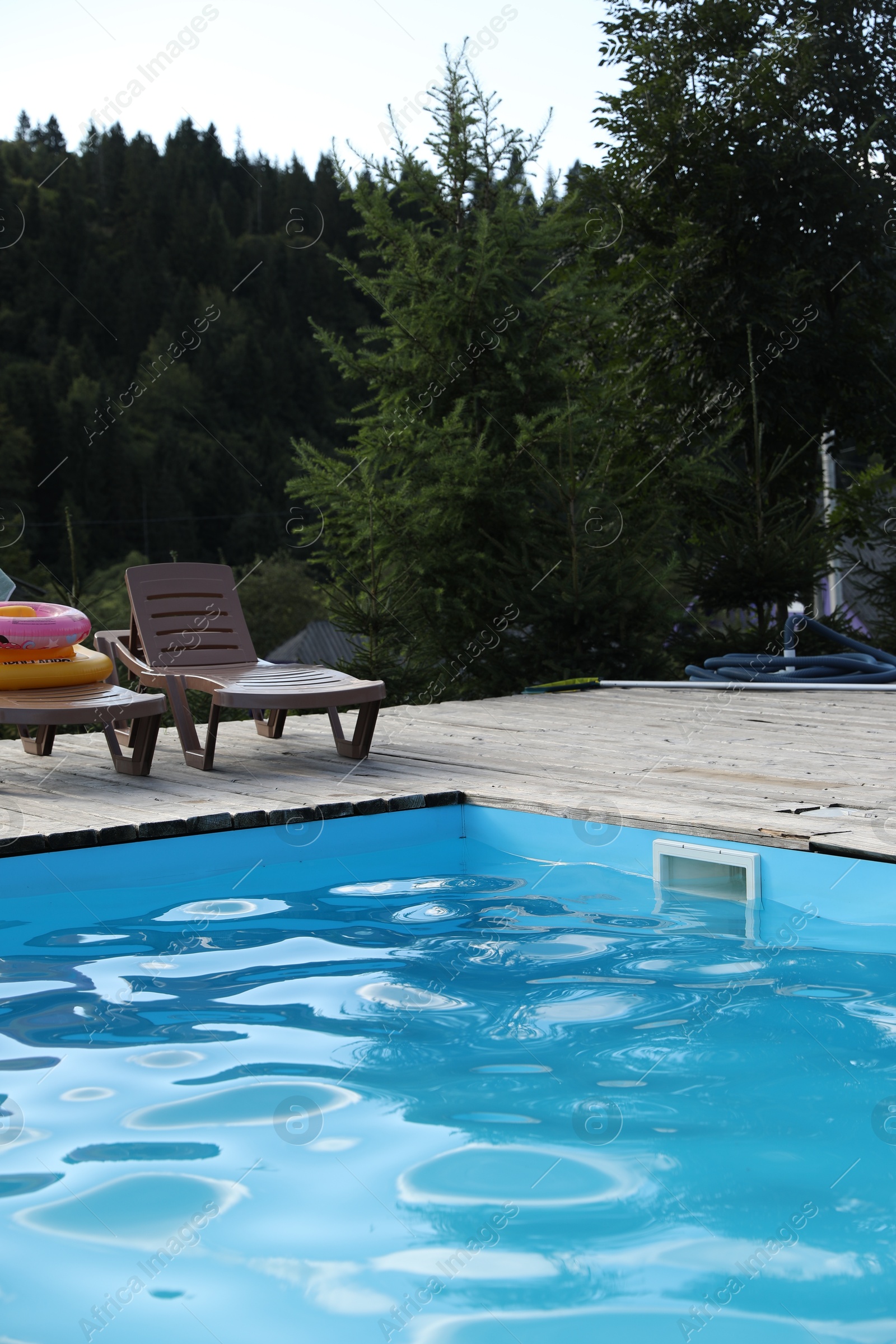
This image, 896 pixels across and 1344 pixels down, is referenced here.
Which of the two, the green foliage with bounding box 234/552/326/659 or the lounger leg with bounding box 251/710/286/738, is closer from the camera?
the lounger leg with bounding box 251/710/286/738

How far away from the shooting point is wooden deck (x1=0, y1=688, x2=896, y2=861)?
4.68 metres

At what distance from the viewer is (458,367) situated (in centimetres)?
1011

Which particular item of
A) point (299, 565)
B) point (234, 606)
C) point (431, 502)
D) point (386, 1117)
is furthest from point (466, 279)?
point (299, 565)

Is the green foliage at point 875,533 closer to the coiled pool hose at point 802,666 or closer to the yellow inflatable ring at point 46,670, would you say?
the coiled pool hose at point 802,666

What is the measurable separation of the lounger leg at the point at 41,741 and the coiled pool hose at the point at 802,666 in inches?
181

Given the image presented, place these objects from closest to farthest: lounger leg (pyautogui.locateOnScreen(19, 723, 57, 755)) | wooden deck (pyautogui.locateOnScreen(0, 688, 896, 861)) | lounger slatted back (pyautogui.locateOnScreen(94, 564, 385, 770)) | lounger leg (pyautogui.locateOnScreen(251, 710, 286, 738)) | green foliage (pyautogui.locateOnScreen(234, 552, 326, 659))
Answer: wooden deck (pyautogui.locateOnScreen(0, 688, 896, 861)) < lounger slatted back (pyautogui.locateOnScreen(94, 564, 385, 770)) < lounger leg (pyautogui.locateOnScreen(19, 723, 57, 755)) < lounger leg (pyautogui.locateOnScreen(251, 710, 286, 738)) < green foliage (pyautogui.locateOnScreen(234, 552, 326, 659))

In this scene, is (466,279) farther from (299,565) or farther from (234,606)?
(299,565)

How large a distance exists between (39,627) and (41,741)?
104 cm

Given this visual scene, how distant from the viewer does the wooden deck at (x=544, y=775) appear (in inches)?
184

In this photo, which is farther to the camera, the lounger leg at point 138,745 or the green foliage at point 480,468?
the green foliage at point 480,468

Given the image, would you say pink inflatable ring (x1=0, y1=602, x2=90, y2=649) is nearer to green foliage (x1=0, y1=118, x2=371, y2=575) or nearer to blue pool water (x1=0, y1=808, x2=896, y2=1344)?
blue pool water (x1=0, y1=808, x2=896, y2=1344)

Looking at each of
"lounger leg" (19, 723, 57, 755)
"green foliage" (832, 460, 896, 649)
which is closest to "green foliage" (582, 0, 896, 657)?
"green foliage" (832, 460, 896, 649)

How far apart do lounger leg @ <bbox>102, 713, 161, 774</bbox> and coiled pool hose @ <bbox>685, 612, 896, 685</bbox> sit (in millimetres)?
4446

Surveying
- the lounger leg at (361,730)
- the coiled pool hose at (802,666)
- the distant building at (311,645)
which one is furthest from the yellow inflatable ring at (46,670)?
the distant building at (311,645)
